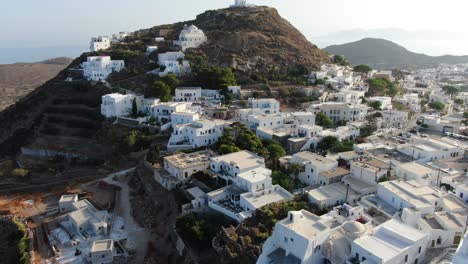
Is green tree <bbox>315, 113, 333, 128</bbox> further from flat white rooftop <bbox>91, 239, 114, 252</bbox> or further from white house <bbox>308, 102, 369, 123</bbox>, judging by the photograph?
flat white rooftop <bbox>91, 239, 114, 252</bbox>

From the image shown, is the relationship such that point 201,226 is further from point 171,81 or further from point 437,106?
point 437,106

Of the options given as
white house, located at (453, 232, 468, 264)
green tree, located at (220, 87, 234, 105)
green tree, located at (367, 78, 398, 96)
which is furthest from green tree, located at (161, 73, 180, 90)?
white house, located at (453, 232, 468, 264)

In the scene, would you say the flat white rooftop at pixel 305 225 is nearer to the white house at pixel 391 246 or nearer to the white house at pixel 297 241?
the white house at pixel 297 241

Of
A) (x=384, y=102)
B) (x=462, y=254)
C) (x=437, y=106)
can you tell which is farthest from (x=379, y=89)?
(x=462, y=254)

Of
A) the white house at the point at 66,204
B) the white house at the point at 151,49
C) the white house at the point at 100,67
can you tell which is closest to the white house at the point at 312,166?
the white house at the point at 66,204

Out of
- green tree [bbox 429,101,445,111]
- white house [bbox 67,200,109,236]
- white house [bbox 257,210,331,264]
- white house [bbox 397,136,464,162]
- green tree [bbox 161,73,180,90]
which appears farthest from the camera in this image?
green tree [bbox 429,101,445,111]
